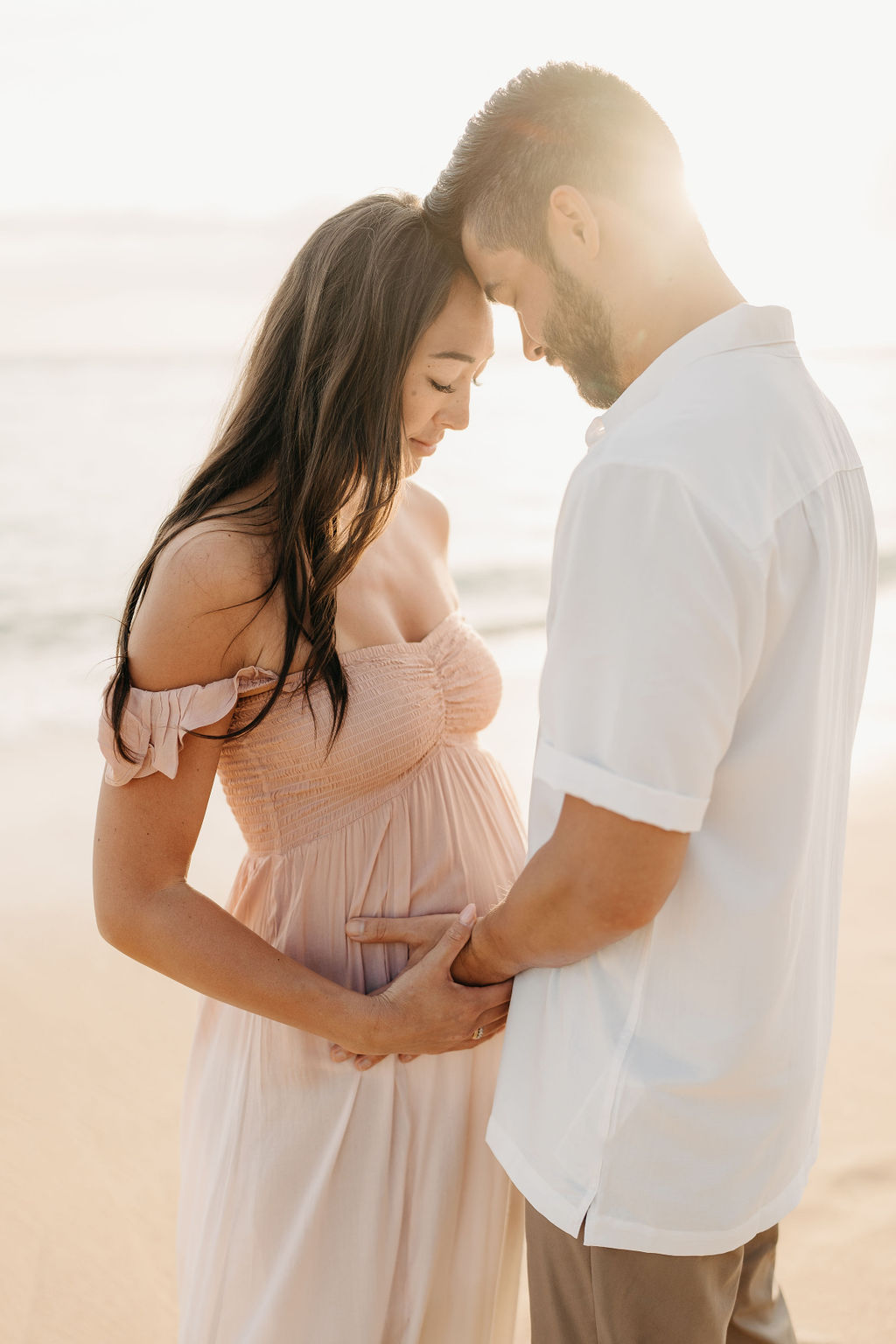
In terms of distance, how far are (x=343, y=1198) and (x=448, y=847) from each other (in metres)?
0.67

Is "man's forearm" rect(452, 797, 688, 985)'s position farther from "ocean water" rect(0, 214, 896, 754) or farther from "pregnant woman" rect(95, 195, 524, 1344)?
"ocean water" rect(0, 214, 896, 754)

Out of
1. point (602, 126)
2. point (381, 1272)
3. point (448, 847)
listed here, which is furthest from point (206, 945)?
point (602, 126)

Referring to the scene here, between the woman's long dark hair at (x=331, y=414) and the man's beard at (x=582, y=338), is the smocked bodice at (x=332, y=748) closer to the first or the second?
the woman's long dark hair at (x=331, y=414)

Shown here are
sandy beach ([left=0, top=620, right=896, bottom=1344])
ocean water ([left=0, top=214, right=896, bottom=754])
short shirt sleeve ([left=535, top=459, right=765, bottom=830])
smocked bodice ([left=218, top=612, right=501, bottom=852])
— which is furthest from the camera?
ocean water ([left=0, top=214, right=896, bottom=754])

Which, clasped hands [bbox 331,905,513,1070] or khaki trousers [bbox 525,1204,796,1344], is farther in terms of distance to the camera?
clasped hands [bbox 331,905,513,1070]

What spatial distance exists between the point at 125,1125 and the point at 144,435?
14.9 m

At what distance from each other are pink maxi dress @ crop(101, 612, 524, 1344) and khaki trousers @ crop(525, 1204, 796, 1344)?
35cm

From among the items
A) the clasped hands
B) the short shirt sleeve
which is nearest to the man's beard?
the short shirt sleeve

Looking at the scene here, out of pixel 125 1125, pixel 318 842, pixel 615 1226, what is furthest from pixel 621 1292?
pixel 125 1125

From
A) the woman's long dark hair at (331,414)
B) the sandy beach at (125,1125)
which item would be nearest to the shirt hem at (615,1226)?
the woman's long dark hair at (331,414)

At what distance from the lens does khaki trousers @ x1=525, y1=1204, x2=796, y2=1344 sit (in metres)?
1.60

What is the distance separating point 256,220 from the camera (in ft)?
108

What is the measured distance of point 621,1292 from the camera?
1.60m

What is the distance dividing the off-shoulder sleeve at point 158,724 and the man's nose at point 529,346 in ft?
2.74
